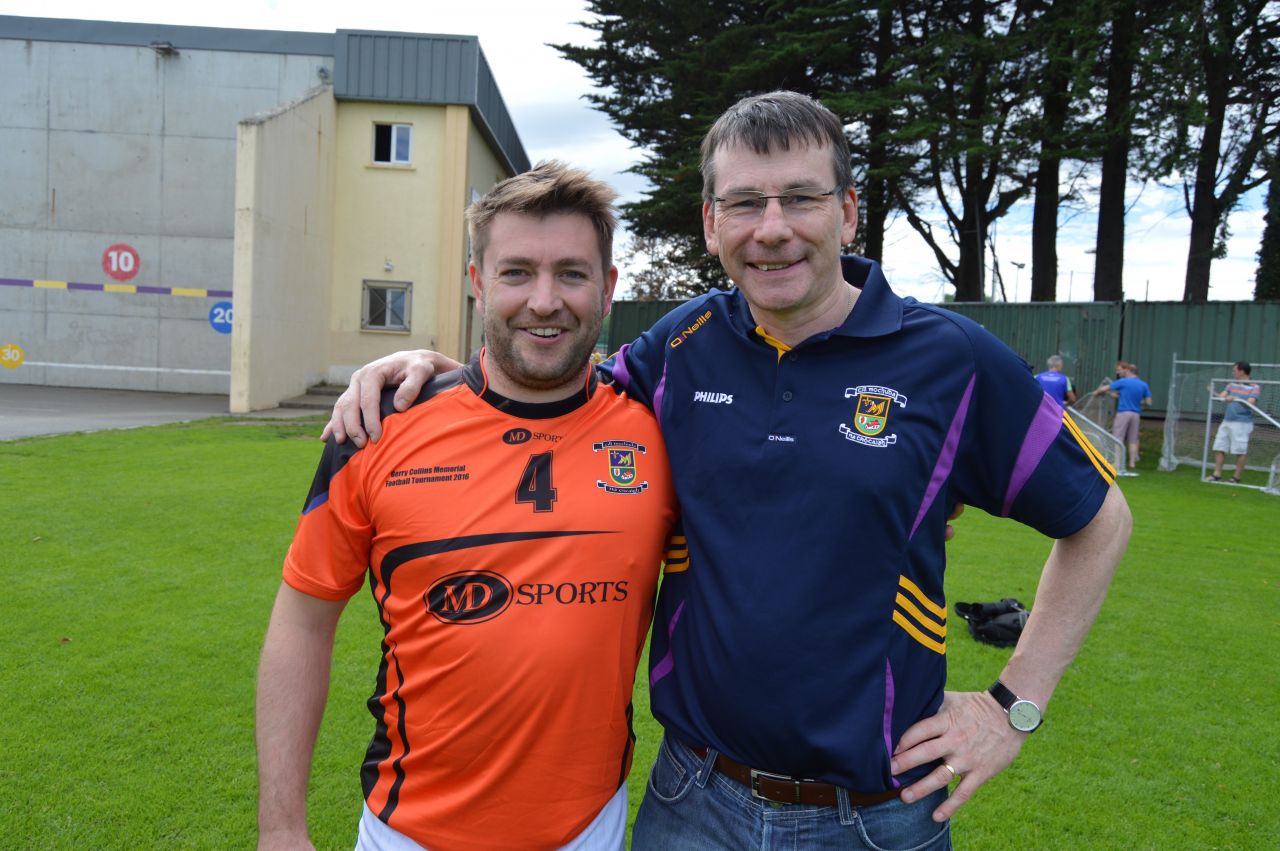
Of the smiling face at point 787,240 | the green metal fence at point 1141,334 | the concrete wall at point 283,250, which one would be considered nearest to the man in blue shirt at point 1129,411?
the green metal fence at point 1141,334

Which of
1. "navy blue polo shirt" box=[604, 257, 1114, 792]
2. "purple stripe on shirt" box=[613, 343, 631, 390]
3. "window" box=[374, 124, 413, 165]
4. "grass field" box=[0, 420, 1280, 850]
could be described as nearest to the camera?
"navy blue polo shirt" box=[604, 257, 1114, 792]

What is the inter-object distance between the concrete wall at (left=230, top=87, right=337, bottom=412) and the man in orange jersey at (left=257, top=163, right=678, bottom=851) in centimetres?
1934

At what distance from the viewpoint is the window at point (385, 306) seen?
81.0ft

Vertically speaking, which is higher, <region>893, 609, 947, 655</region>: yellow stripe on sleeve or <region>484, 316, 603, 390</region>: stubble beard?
<region>484, 316, 603, 390</region>: stubble beard

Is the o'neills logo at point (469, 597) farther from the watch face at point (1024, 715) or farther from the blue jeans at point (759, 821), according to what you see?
the watch face at point (1024, 715)

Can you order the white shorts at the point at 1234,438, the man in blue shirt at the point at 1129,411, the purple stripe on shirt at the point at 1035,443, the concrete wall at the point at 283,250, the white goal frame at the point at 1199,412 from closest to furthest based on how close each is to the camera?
the purple stripe on shirt at the point at 1035,443 → the white shorts at the point at 1234,438 → the white goal frame at the point at 1199,412 → the man in blue shirt at the point at 1129,411 → the concrete wall at the point at 283,250

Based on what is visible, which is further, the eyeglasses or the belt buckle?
the eyeglasses

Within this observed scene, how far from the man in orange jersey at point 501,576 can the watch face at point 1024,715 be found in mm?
853

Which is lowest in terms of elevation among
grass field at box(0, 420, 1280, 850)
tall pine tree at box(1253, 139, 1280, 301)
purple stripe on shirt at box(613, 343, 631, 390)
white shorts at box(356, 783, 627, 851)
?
grass field at box(0, 420, 1280, 850)

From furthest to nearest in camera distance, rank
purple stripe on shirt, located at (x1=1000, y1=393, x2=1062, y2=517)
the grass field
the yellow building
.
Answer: the yellow building < the grass field < purple stripe on shirt, located at (x1=1000, y1=393, x2=1062, y2=517)

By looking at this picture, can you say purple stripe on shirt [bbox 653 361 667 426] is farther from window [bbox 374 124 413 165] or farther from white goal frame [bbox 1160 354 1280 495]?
window [bbox 374 124 413 165]

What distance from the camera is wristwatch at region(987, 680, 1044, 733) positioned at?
6.74 feet

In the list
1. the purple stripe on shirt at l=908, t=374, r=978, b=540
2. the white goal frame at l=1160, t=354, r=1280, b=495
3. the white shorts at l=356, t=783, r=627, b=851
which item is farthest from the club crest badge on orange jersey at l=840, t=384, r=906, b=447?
the white goal frame at l=1160, t=354, r=1280, b=495

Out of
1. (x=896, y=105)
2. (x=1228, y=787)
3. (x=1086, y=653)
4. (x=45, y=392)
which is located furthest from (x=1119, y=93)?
(x=45, y=392)
